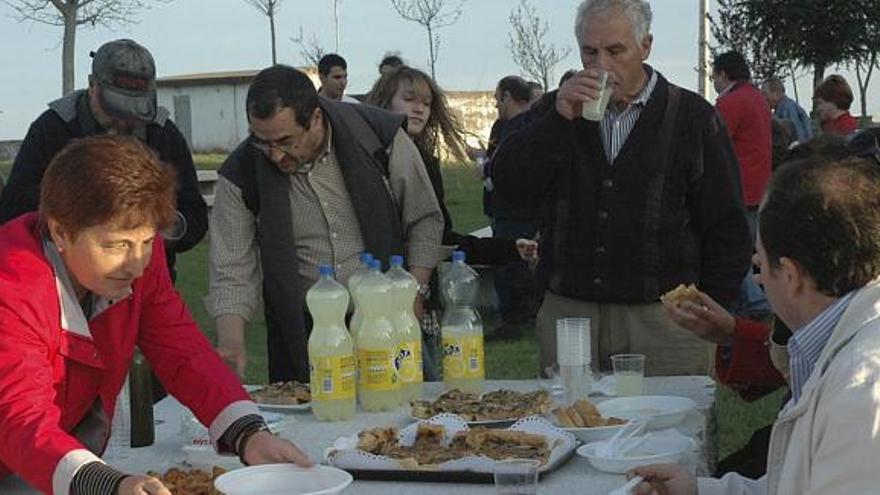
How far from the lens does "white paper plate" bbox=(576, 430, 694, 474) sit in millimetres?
2555

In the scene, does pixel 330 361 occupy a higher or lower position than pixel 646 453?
higher

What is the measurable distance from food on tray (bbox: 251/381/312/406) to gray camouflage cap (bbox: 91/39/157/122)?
1525mm

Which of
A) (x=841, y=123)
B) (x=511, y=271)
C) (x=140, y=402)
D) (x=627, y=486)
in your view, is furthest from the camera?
(x=841, y=123)

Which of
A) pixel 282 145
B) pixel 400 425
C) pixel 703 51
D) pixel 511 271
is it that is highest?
pixel 703 51

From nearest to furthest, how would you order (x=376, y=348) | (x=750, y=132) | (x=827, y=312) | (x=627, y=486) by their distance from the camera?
1. (x=827, y=312)
2. (x=627, y=486)
3. (x=376, y=348)
4. (x=750, y=132)

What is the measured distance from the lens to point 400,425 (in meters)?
3.07

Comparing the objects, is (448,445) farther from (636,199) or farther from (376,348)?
(636,199)

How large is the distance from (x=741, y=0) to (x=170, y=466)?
18.1 m

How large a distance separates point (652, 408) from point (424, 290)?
121 cm

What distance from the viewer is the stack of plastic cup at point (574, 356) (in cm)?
320

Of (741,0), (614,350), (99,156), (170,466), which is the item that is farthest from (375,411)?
(741,0)

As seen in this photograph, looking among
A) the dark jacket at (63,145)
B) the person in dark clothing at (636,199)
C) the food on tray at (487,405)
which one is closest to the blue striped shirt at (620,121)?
the person in dark clothing at (636,199)

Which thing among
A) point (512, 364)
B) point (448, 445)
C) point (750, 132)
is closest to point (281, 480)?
point (448, 445)

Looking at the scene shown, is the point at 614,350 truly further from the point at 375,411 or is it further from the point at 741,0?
the point at 741,0
